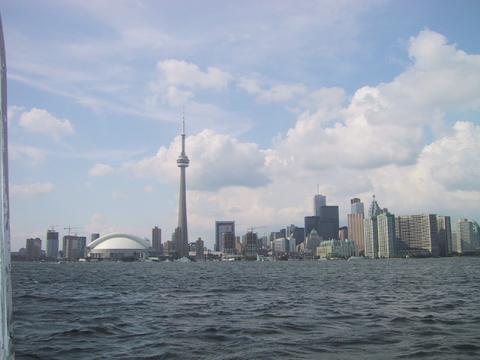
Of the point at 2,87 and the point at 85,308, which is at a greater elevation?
the point at 2,87

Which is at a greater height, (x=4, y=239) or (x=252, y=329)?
(x=4, y=239)

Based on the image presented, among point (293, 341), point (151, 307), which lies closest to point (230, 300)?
point (151, 307)

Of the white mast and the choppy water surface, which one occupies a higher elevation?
the white mast

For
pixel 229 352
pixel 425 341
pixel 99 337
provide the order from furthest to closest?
1. pixel 99 337
2. pixel 425 341
3. pixel 229 352

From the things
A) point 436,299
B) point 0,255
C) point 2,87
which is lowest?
point 436,299

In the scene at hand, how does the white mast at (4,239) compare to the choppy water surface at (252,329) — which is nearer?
the white mast at (4,239)

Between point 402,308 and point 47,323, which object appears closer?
point 47,323

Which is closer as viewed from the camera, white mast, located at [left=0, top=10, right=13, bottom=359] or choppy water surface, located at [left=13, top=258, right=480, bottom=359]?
white mast, located at [left=0, top=10, right=13, bottom=359]

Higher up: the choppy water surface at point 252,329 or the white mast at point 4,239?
the white mast at point 4,239

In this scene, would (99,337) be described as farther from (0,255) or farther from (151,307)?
(0,255)

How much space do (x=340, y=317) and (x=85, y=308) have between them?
19.1 meters

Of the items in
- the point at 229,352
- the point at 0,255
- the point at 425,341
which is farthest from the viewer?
the point at 425,341

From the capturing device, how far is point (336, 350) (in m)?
19.3

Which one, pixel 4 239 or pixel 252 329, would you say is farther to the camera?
pixel 252 329
